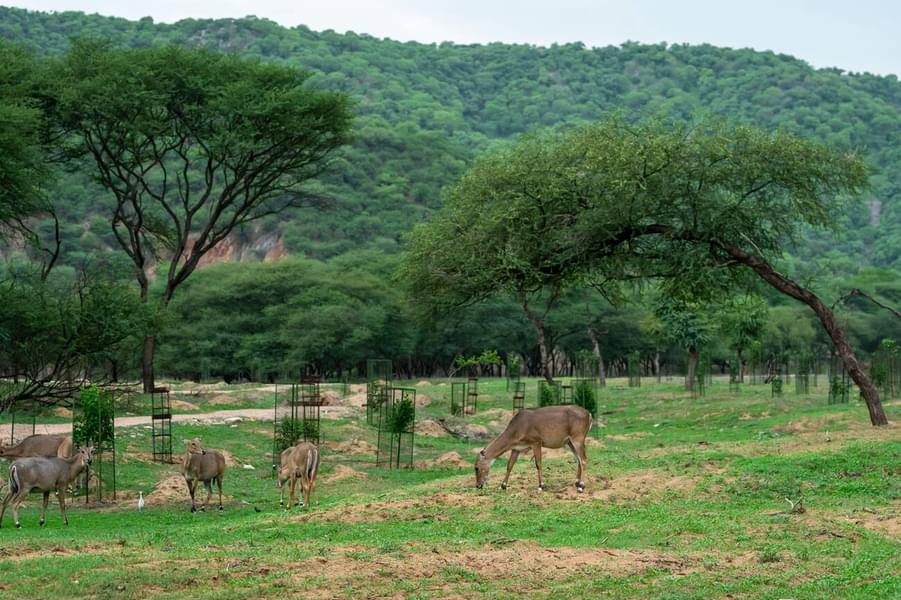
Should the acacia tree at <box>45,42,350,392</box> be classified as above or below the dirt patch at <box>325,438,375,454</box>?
above

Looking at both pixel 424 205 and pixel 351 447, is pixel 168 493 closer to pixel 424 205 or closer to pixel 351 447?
pixel 351 447

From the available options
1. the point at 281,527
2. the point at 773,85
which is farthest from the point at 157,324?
the point at 773,85

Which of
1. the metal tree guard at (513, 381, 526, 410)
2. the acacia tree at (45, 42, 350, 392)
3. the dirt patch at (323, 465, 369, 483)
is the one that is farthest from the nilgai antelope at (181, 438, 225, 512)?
the acacia tree at (45, 42, 350, 392)

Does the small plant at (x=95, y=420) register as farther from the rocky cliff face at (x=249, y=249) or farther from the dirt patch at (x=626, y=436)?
the rocky cliff face at (x=249, y=249)

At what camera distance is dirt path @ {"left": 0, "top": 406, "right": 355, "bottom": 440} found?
30.4 metres

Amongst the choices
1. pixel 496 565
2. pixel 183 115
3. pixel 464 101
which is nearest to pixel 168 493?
pixel 496 565

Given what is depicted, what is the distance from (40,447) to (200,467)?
3474mm

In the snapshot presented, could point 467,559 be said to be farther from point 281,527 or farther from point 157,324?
point 157,324

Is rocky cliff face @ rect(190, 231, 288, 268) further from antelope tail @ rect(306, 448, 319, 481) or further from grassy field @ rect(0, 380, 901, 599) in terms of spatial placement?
antelope tail @ rect(306, 448, 319, 481)

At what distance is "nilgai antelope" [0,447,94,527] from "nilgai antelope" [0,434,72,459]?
7.91 ft

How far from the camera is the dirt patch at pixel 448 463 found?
27.1 meters

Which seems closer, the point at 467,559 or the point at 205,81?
the point at 467,559

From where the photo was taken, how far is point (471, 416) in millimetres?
39750

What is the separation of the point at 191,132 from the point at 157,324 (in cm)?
1177
